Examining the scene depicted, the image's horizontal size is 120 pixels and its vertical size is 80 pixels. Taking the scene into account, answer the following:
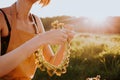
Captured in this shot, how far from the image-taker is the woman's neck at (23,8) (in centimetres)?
210

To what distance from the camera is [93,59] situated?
4.65 metres

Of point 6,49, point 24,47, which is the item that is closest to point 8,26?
point 6,49

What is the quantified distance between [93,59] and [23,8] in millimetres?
2602

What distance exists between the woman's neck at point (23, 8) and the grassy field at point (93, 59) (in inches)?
91.5

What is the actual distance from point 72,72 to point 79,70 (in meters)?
0.08

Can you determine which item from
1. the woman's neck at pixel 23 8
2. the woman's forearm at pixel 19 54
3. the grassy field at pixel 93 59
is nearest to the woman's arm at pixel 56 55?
the woman's neck at pixel 23 8

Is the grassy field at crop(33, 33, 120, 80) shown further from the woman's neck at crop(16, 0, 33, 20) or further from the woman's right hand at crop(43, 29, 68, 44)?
the woman's right hand at crop(43, 29, 68, 44)

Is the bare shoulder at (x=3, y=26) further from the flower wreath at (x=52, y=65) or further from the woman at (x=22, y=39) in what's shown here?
the flower wreath at (x=52, y=65)

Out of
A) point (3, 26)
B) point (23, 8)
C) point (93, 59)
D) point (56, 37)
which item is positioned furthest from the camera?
point (93, 59)

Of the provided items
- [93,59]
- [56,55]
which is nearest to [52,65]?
[56,55]

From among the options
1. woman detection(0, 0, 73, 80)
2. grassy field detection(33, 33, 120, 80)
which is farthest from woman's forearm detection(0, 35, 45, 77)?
grassy field detection(33, 33, 120, 80)

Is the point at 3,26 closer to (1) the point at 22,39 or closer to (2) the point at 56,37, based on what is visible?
(1) the point at 22,39

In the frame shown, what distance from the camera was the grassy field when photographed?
445 centimetres

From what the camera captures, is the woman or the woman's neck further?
the woman's neck
